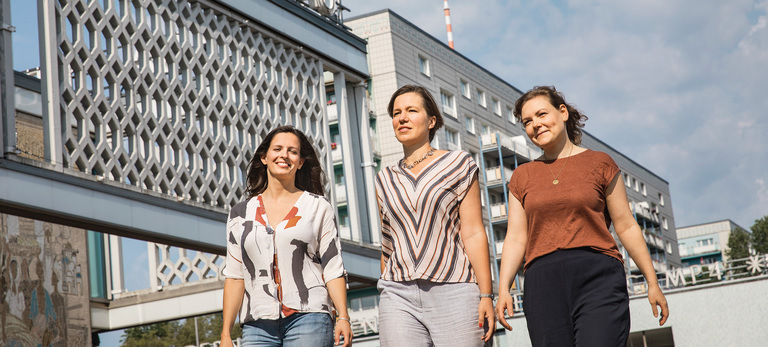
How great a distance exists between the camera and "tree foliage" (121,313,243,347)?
2464 inches

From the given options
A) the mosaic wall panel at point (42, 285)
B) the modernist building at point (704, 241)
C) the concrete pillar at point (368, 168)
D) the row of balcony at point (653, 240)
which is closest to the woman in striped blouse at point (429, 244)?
the concrete pillar at point (368, 168)

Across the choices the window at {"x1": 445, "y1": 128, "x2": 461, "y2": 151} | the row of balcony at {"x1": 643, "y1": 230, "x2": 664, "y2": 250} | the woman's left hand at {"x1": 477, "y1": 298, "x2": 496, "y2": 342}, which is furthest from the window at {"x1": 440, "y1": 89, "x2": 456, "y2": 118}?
the woman's left hand at {"x1": 477, "y1": 298, "x2": 496, "y2": 342}

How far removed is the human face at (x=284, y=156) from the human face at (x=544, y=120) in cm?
144

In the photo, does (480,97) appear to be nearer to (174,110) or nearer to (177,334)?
(177,334)

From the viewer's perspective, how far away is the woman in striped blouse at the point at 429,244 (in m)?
5.08

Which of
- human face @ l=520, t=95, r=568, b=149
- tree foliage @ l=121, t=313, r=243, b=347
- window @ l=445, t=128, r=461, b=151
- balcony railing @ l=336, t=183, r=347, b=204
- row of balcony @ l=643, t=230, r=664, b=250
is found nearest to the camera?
human face @ l=520, t=95, r=568, b=149

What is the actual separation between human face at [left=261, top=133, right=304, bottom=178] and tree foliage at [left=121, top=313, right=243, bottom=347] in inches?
2241

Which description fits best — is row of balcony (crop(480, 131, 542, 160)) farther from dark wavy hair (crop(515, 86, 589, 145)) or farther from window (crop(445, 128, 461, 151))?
dark wavy hair (crop(515, 86, 589, 145))

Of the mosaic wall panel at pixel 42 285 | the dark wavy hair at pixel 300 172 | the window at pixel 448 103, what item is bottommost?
the dark wavy hair at pixel 300 172

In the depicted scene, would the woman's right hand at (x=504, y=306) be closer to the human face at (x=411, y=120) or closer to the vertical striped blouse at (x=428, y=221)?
the vertical striped blouse at (x=428, y=221)

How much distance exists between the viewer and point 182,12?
53.7 ft

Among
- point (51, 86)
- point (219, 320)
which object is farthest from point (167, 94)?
point (219, 320)

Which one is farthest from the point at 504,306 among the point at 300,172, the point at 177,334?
the point at 177,334

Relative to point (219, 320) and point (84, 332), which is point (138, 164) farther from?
point (219, 320)
